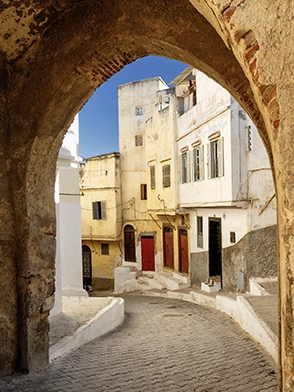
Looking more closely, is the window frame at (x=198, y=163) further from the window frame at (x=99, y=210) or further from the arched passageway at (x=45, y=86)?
the window frame at (x=99, y=210)

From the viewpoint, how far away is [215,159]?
12969 mm

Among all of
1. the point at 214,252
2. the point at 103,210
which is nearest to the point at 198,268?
the point at 214,252

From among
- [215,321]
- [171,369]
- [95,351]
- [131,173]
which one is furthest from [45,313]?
[131,173]

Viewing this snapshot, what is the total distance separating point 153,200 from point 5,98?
1489cm

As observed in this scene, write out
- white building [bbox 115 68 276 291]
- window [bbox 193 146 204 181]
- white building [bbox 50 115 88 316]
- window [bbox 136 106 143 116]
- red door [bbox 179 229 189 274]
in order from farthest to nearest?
window [bbox 136 106 143 116]
red door [bbox 179 229 189 274]
window [bbox 193 146 204 181]
white building [bbox 115 68 276 291]
white building [bbox 50 115 88 316]

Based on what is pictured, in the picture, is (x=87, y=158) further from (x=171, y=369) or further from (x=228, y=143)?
(x=171, y=369)

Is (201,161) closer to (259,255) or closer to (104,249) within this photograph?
(259,255)

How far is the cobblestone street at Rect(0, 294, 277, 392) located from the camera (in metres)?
4.64

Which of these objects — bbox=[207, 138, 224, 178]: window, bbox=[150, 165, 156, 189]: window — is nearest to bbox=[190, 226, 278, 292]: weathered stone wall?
bbox=[207, 138, 224, 178]: window

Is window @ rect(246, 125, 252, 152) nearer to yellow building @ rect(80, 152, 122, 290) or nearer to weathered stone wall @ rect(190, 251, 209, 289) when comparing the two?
weathered stone wall @ rect(190, 251, 209, 289)

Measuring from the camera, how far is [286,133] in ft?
6.88

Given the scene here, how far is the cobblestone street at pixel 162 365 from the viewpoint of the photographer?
15.2 feet

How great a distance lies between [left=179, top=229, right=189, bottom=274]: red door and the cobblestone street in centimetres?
919

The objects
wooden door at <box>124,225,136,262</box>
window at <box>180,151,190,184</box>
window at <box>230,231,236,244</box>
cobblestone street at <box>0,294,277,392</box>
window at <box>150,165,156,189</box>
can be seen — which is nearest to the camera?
cobblestone street at <box>0,294,277,392</box>
